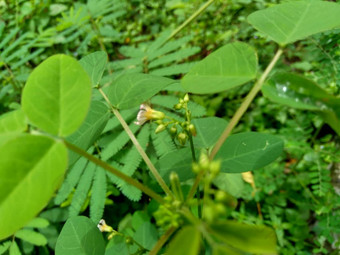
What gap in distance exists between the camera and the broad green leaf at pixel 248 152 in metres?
0.88

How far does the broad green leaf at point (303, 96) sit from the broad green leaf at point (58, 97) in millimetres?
391

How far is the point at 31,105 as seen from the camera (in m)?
0.60

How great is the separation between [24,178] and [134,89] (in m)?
0.43

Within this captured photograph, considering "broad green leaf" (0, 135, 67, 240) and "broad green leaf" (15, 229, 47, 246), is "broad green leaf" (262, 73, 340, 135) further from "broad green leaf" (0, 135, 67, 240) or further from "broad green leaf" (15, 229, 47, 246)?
"broad green leaf" (15, 229, 47, 246)

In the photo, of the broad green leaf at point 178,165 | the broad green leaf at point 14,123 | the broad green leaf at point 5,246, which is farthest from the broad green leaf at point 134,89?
the broad green leaf at point 5,246

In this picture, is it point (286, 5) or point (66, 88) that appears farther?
point (286, 5)

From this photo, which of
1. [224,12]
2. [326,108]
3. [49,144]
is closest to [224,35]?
[224,12]

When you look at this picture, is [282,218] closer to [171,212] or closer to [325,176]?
[325,176]

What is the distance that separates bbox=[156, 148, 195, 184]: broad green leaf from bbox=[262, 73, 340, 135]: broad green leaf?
13.9 inches

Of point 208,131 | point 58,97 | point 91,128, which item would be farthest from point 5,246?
point 58,97

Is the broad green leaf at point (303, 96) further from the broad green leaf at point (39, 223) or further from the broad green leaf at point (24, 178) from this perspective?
the broad green leaf at point (39, 223)

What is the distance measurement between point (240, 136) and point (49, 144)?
0.58 metres

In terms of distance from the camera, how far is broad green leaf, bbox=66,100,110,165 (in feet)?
2.71

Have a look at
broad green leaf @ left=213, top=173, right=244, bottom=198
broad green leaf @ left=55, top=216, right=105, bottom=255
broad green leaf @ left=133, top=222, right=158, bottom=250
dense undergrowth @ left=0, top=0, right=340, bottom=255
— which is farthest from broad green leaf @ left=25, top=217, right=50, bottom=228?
broad green leaf @ left=213, top=173, right=244, bottom=198
